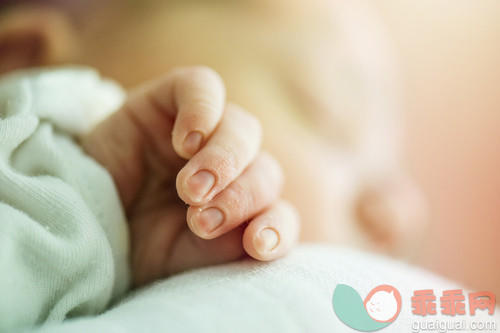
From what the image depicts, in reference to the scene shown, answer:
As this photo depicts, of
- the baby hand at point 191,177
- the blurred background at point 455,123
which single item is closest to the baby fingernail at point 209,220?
the baby hand at point 191,177

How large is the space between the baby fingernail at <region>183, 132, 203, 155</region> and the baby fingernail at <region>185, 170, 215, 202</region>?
4 cm

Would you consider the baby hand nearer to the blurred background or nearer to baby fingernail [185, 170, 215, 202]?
baby fingernail [185, 170, 215, 202]

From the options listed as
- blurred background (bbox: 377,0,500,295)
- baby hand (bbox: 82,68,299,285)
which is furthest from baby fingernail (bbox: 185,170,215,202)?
blurred background (bbox: 377,0,500,295)

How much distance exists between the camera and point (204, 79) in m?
0.43

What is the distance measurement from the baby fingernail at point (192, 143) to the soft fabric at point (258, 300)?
10 cm

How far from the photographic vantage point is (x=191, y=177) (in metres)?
0.35

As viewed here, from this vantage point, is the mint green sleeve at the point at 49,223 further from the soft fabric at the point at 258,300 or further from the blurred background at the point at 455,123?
the blurred background at the point at 455,123

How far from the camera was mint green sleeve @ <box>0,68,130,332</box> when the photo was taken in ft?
0.97

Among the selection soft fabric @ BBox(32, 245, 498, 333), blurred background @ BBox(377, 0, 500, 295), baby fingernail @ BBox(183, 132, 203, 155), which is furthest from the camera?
blurred background @ BBox(377, 0, 500, 295)

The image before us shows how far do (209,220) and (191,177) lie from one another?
1.5 inches

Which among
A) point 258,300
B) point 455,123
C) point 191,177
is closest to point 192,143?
point 191,177

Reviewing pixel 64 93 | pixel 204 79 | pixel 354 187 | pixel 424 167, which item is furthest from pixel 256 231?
pixel 424 167

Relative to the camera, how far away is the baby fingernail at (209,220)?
0.36 metres

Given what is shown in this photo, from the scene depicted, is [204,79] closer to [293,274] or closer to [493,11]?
[293,274]
